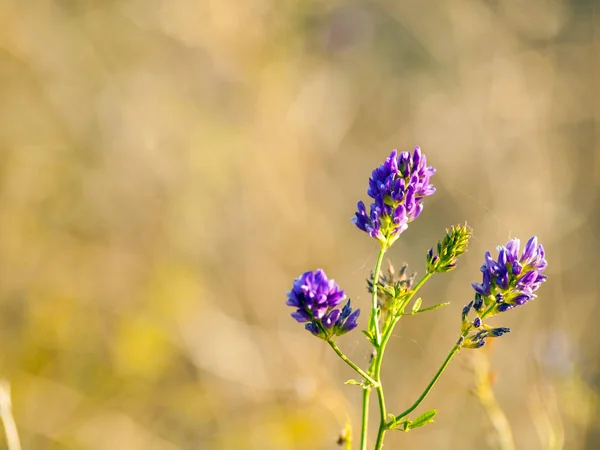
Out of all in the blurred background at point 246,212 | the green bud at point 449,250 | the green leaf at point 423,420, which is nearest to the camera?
the green leaf at point 423,420

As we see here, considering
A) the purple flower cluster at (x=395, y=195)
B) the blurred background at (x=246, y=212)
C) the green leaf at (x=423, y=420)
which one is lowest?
the green leaf at (x=423, y=420)

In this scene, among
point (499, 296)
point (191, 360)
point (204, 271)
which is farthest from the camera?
point (204, 271)

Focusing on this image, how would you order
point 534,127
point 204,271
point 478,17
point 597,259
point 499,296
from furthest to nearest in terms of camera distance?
point 478,17 → point 534,127 → point 597,259 → point 204,271 → point 499,296

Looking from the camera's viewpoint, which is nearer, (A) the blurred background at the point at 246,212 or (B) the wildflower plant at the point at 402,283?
(B) the wildflower plant at the point at 402,283

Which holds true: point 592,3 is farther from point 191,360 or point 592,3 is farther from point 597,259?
point 191,360

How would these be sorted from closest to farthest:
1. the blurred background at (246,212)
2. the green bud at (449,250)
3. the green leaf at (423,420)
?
the green leaf at (423,420), the green bud at (449,250), the blurred background at (246,212)

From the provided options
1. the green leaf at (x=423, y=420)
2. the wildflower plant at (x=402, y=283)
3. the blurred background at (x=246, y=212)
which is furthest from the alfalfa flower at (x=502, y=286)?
the blurred background at (x=246, y=212)

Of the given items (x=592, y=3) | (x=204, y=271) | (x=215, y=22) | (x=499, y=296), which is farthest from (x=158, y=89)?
(x=592, y=3)

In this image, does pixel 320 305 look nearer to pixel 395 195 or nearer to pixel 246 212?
pixel 395 195

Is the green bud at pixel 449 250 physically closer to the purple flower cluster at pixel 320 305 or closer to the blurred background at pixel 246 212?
the purple flower cluster at pixel 320 305
